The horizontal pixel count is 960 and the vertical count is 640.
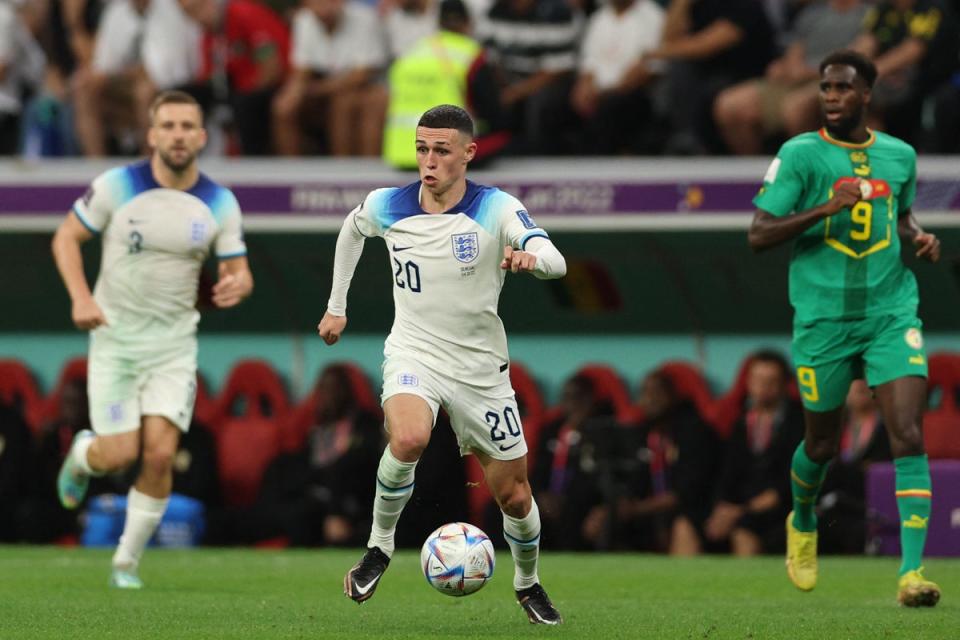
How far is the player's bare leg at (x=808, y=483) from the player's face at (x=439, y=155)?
8.11 ft

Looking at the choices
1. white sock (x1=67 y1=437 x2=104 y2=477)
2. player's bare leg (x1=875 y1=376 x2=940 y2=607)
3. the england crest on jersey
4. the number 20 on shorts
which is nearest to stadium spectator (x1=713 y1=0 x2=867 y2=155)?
the number 20 on shorts

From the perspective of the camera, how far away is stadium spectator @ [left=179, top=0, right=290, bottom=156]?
16.0m

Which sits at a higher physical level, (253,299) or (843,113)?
(843,113)

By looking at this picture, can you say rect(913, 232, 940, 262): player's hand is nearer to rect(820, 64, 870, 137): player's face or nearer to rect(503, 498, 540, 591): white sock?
rect(820, 64, 870, 137): player's face

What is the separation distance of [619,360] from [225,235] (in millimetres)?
6217

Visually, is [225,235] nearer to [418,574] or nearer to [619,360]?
[418,574]

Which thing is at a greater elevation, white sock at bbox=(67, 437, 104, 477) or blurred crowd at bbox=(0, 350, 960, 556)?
white sock at bbox=(67, 437, 104, 477)

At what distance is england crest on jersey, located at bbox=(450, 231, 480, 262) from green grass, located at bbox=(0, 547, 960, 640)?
1.57 metres

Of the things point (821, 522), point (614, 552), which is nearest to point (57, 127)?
point (614, 552)

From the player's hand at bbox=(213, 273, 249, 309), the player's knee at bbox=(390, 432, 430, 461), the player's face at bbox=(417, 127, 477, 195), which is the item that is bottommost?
the player's knee at bbox=(390, 432, 430, 461)

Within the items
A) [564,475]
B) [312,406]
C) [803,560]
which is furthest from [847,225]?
[312,406]

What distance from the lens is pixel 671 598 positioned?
9.96m

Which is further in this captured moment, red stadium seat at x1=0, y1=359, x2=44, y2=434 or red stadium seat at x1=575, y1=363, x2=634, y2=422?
red stadium seat at x1=0, y1=359, x2=44, y2=434

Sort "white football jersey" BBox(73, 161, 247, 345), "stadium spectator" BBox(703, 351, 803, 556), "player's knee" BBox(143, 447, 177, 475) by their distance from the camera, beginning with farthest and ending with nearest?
"stadium spectator" BBox(703, 351, 803, 556), "white football jersey" BBox(73, 161, 247, 345), "player's knee" BBox(143, 447, 177, 475)
